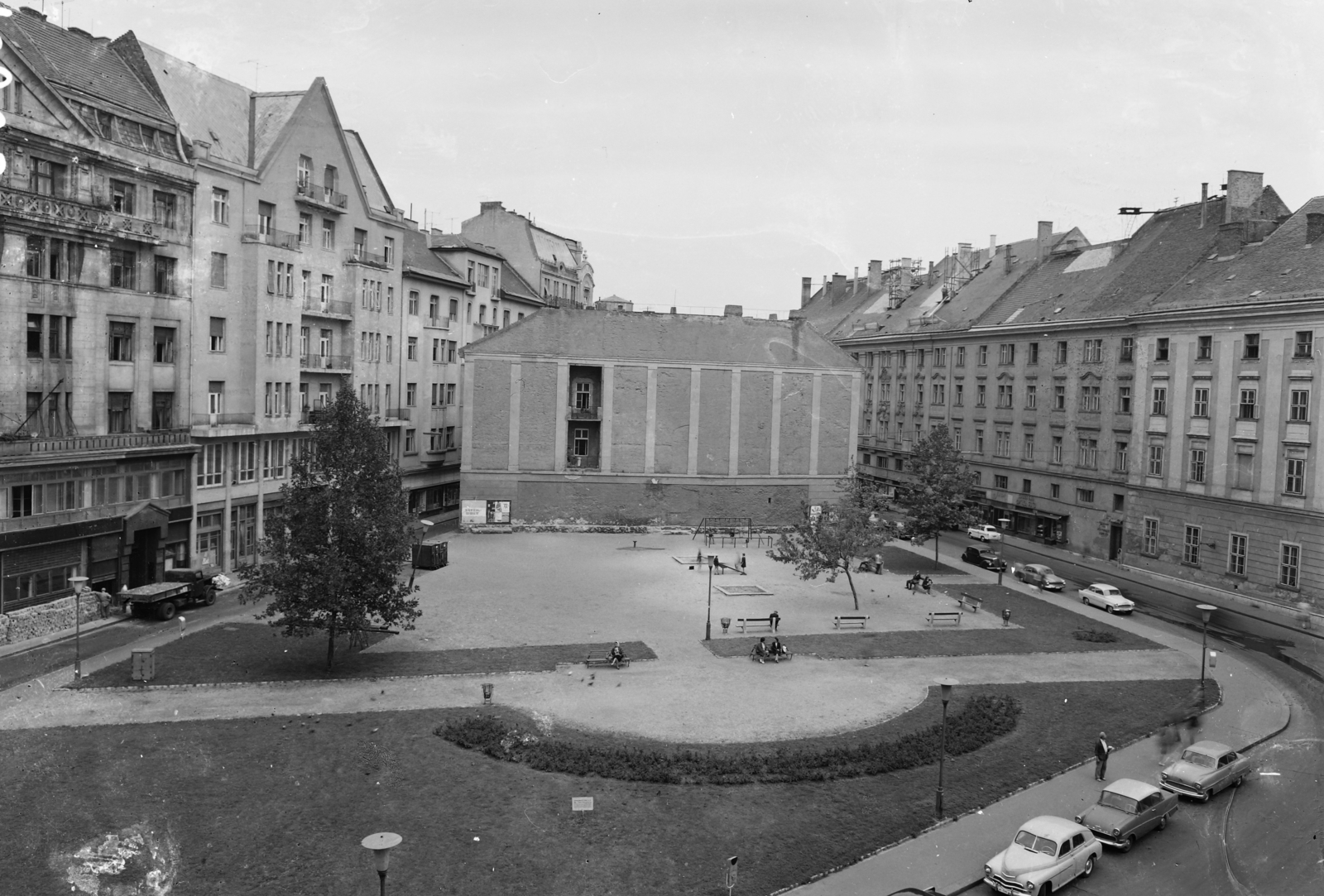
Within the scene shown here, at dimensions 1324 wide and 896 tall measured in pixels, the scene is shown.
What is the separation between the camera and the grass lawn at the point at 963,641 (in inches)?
1523

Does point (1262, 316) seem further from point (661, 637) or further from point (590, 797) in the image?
point (590, 797)

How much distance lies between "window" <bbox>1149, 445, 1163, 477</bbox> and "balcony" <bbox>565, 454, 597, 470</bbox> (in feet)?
117

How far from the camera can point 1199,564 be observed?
2084 inches

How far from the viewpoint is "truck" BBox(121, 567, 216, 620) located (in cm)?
3991

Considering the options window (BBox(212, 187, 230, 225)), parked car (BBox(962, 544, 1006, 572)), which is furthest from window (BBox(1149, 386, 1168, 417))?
window (BBox(212, 187, 230, 225))

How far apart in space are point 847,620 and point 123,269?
35.8m

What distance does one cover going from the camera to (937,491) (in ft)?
190

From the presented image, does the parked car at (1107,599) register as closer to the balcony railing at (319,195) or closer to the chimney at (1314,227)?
the chimney at (1314,227)

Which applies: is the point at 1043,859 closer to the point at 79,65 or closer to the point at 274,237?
the point at 274,237

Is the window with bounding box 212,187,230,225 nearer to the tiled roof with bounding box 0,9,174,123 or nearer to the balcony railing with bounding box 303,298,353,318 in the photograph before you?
the tiled roof with bounding box 0,9,174,123

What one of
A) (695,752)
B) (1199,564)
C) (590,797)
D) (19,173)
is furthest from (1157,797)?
(19,173)

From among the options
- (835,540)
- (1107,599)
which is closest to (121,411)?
(835,540)

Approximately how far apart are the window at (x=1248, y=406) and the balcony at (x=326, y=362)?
49.4 metres

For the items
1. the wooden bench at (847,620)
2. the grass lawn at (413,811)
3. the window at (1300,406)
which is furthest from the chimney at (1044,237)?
the grass lawn at (413,811)
